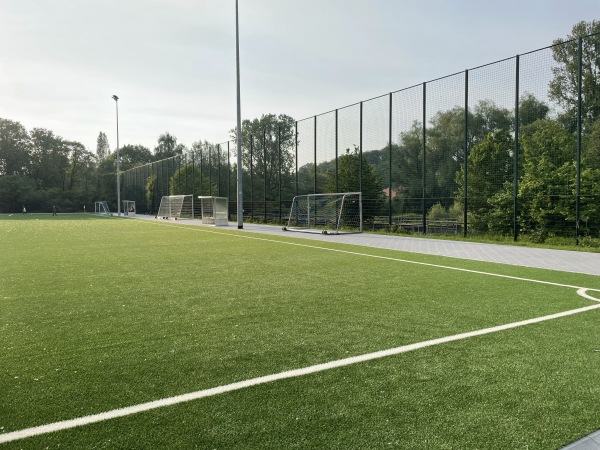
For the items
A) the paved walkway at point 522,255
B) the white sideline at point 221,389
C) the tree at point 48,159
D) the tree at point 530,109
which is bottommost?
the white sideline at point 221,389

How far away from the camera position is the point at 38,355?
11.2 feet

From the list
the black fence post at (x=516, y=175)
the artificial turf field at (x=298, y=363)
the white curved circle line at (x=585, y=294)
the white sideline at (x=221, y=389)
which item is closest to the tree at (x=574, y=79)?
the black fence post at (x=516, y=175)

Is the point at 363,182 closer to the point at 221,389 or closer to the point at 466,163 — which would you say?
the point at 466,163

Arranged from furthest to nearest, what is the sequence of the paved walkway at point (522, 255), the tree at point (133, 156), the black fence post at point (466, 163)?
1. the tree at point (133, 156)
2. the black fence post at point (466, 163)
3. the paved walkway at point (522, 255)

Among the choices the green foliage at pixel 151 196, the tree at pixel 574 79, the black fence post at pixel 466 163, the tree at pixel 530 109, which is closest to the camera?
the tree at pixel 574 79

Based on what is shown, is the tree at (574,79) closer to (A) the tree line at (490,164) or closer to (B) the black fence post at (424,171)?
(A) the tree line at (490,164)

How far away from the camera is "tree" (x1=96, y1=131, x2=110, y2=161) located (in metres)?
100

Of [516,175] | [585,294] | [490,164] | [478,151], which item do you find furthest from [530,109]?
[585,294]

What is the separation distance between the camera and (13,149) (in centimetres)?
7269

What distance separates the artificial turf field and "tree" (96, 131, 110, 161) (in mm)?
104164

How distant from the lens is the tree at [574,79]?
13102 millimetres

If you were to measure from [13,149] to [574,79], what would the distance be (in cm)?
8207

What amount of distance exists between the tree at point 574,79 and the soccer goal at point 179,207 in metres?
27.9

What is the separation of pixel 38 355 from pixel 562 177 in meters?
14.5
